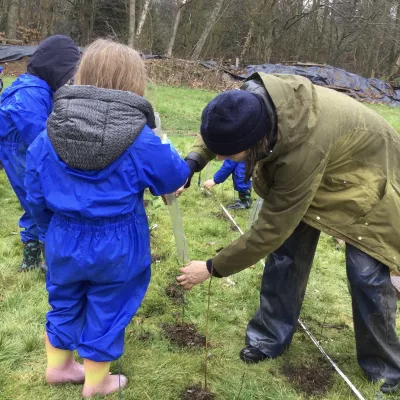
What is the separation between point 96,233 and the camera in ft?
6.84

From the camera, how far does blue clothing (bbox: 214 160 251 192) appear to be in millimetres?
5215

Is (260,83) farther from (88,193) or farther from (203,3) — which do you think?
(203,3)

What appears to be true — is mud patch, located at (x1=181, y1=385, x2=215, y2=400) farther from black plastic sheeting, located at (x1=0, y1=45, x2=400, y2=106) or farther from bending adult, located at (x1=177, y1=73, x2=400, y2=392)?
black plastic sheeting, located at (x1=0, y1=45, x2=400, y2=106)

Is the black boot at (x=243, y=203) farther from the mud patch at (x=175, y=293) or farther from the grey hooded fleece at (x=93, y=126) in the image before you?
the grey hooded fleece at (x=93, y=126)

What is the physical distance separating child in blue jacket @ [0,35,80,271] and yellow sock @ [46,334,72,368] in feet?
4.38

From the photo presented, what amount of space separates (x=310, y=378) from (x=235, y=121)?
1.71 metres

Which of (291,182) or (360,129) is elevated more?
(360,129)

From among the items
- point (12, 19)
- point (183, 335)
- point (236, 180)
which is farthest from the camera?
point (12, 19)

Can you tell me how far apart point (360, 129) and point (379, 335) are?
1142mm

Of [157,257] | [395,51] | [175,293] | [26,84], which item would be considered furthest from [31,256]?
[395,51]

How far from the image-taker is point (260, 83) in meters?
2.12

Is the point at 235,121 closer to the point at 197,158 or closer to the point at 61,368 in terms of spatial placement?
the point at 197,158

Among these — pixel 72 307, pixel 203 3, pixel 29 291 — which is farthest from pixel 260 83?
pixel 203 3

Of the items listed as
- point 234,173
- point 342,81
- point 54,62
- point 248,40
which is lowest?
point 342,81
